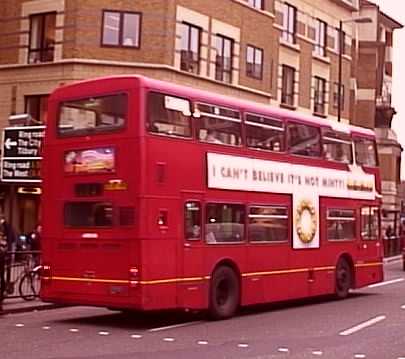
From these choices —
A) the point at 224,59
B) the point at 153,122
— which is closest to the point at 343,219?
the point at 153,122

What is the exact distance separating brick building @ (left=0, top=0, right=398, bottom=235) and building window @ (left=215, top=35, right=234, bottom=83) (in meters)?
0.04

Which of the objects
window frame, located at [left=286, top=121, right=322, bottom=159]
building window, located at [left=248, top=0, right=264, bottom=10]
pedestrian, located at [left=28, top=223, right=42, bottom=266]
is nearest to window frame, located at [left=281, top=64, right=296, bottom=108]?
building window, located at [left=248, top=0, right=264, bottom=10]

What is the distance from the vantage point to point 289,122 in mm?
18609

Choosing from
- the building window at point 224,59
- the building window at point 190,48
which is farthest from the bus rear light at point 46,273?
the building window at point 224,59

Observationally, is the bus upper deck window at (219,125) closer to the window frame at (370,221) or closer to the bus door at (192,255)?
the bus door at (192,255)

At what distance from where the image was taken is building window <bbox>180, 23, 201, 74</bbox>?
31812 mm

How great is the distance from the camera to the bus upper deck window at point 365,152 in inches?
852

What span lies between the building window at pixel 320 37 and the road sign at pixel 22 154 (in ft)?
65.8

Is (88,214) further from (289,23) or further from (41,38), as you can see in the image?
(289,23)

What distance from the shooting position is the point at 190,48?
32.2 metres

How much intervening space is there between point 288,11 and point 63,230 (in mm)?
27184

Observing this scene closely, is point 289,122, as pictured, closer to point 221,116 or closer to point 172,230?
point 221,116

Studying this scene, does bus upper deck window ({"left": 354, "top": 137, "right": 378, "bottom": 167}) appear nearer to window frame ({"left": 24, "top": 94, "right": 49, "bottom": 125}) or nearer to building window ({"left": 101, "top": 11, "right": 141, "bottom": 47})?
building window ({"left": 101, "top": 11, "right": 141, "bottom": 47})

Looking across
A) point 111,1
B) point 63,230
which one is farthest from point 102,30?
point 63,230
